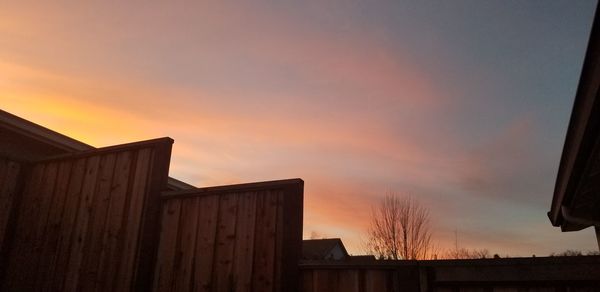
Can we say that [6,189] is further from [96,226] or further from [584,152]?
[584,152]

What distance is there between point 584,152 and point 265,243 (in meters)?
4.28

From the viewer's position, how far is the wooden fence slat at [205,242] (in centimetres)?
498

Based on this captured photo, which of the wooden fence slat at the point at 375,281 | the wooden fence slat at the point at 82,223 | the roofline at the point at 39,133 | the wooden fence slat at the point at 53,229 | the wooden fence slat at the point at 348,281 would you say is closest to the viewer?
the wooden fence slat at the point at 375,281

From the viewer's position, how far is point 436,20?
8.84 m

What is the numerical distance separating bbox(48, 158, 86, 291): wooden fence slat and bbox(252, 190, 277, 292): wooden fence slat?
3132 millimetres

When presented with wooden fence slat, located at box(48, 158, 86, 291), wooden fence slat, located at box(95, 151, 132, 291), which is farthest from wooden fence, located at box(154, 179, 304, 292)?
wooden fence slat, located at box(48, 158, 86, 291)

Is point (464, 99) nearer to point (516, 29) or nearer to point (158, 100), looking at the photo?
point (516, 29)

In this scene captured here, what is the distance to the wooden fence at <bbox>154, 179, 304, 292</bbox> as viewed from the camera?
4664mm

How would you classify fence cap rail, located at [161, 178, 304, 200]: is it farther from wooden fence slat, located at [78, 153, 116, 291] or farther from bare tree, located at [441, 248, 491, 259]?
bare tree, located at [441, 248, 491, 259]

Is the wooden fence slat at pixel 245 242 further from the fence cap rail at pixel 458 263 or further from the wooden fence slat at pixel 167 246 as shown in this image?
the wooden fence slat at pixel 167 246

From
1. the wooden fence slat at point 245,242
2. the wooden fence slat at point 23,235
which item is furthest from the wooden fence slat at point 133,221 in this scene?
the wooden fence slat at point 23,235

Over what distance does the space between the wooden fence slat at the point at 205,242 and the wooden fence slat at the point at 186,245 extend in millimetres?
67

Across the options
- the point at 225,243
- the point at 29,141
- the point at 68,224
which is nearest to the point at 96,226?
the point at 68,224

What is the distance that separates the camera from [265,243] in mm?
4754
